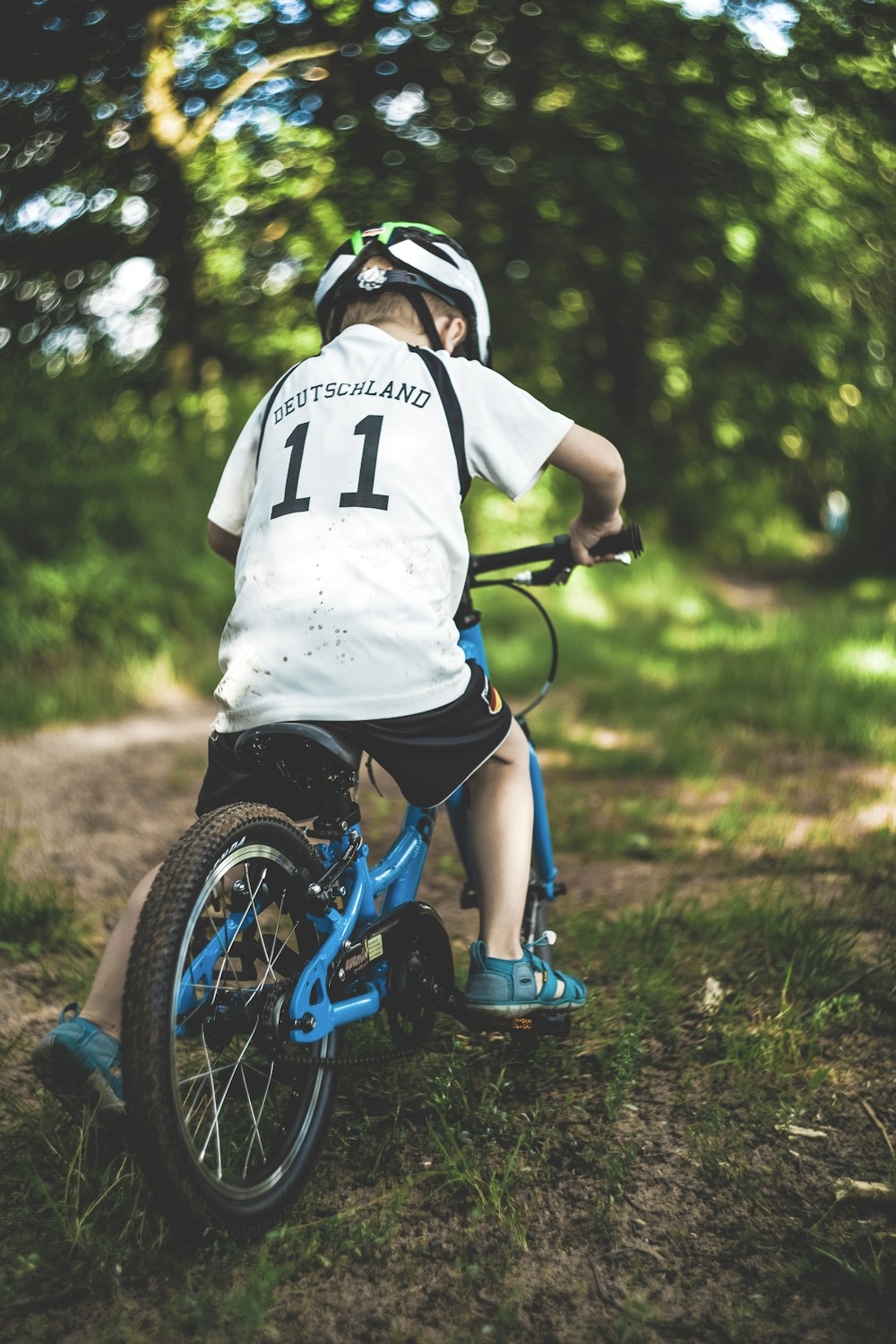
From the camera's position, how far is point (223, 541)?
2.31 m

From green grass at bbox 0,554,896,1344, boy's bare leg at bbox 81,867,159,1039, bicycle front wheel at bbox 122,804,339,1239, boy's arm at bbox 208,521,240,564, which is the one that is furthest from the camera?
boy's arm at bbox 208,521,240,564

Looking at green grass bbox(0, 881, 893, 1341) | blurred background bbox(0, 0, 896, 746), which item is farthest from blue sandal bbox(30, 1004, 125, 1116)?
blurred background bbox(0, 0, 896, 746)

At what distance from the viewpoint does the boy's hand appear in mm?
2305

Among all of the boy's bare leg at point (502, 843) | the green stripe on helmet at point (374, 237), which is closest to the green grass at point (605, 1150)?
the boy's bare leg at point (502, 843)

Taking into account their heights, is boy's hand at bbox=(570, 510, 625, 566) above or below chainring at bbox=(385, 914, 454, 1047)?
→ above

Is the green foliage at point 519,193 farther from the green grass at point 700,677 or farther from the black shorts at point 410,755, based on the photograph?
the black shorts at point 410,755

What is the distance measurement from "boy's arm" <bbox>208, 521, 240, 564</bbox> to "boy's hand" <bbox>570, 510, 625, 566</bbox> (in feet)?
2.48

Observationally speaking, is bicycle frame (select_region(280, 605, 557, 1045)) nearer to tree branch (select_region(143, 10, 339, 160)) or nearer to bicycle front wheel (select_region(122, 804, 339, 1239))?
bicycle front wheel (select_region(122, 804, 339, 1239))

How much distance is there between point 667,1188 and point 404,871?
30.3 inches

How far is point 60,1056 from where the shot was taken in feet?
6.00

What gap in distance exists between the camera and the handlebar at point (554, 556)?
2.30 meters

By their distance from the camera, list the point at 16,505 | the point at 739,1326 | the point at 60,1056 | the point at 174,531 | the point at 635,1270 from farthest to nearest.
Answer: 1. the point at 174,531
2. the point at 16,505
3. the point at 60,1056
4. the point at 635,1270
5. the point at 739,1326

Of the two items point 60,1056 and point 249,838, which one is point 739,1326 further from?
point 60,1056

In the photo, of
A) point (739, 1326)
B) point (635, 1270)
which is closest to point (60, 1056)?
point (635, 1270)
